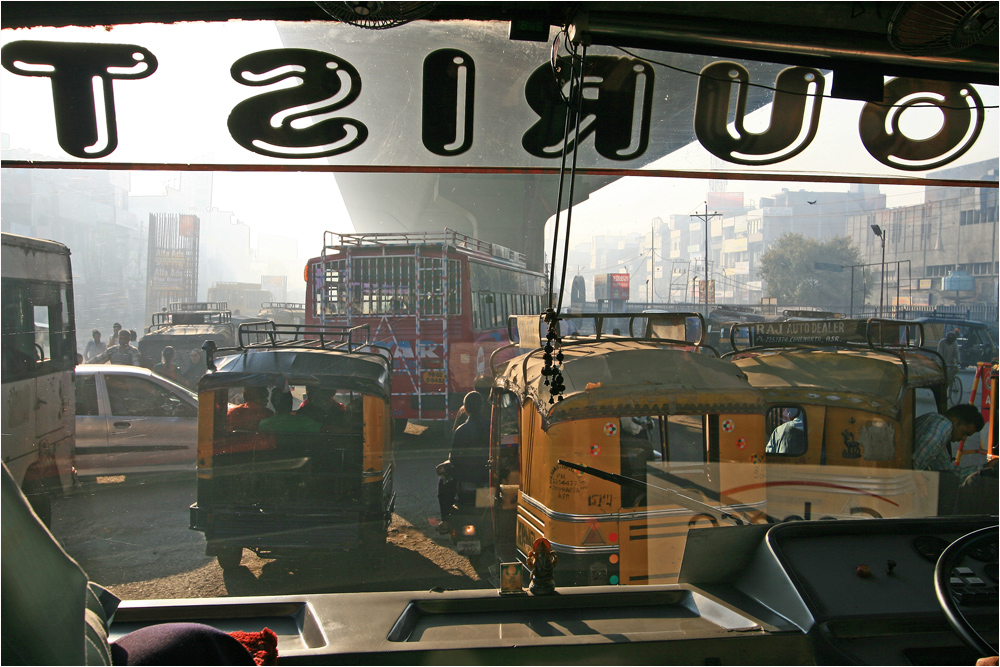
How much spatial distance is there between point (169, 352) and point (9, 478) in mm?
2802

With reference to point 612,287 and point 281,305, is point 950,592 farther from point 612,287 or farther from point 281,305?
point 281,305

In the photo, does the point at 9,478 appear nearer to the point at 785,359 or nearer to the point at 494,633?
the point at 494,633

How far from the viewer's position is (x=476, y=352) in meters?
4.02

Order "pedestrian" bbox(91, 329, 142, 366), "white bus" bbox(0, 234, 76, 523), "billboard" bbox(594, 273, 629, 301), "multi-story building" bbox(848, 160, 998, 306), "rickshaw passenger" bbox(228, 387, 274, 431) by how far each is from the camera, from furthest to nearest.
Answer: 1. "multi-story building" bbox(848, 160, 998, 306)
2. "billboard" bbox(594, 273, 629, 301)
3. "rickshaw passenger" bbox(228, 387, 274, 431)
4. "pedestrian" bbox(91, 329, 142, 366)
5. "white bus" bbox(0, 234, 76, 523)

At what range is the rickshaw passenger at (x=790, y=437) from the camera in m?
3.04

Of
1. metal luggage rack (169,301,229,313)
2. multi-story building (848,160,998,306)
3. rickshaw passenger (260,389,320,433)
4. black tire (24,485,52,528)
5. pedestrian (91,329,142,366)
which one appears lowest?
black tire (24,485,52,528)

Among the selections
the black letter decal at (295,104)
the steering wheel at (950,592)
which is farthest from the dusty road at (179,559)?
the steering wheel at (950,592)

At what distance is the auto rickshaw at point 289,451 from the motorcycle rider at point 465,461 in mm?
347

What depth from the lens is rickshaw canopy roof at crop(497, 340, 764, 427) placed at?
2.44m

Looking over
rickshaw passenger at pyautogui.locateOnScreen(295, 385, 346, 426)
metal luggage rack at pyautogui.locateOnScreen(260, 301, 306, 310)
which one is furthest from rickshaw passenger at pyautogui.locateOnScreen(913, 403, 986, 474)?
metal luggage rack at pyautogui.locateOnScreen(260, 301, 306, 310)

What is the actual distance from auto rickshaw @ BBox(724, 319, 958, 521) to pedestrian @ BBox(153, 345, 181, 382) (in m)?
3.25

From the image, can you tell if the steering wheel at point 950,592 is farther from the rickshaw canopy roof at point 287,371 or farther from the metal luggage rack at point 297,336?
the metal luggage rack at point 297,336

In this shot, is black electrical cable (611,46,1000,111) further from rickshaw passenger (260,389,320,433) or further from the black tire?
the black tire

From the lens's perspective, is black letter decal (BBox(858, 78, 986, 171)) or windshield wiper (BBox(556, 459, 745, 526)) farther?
black letter decal (BBox(858, 78, 986, 171))
